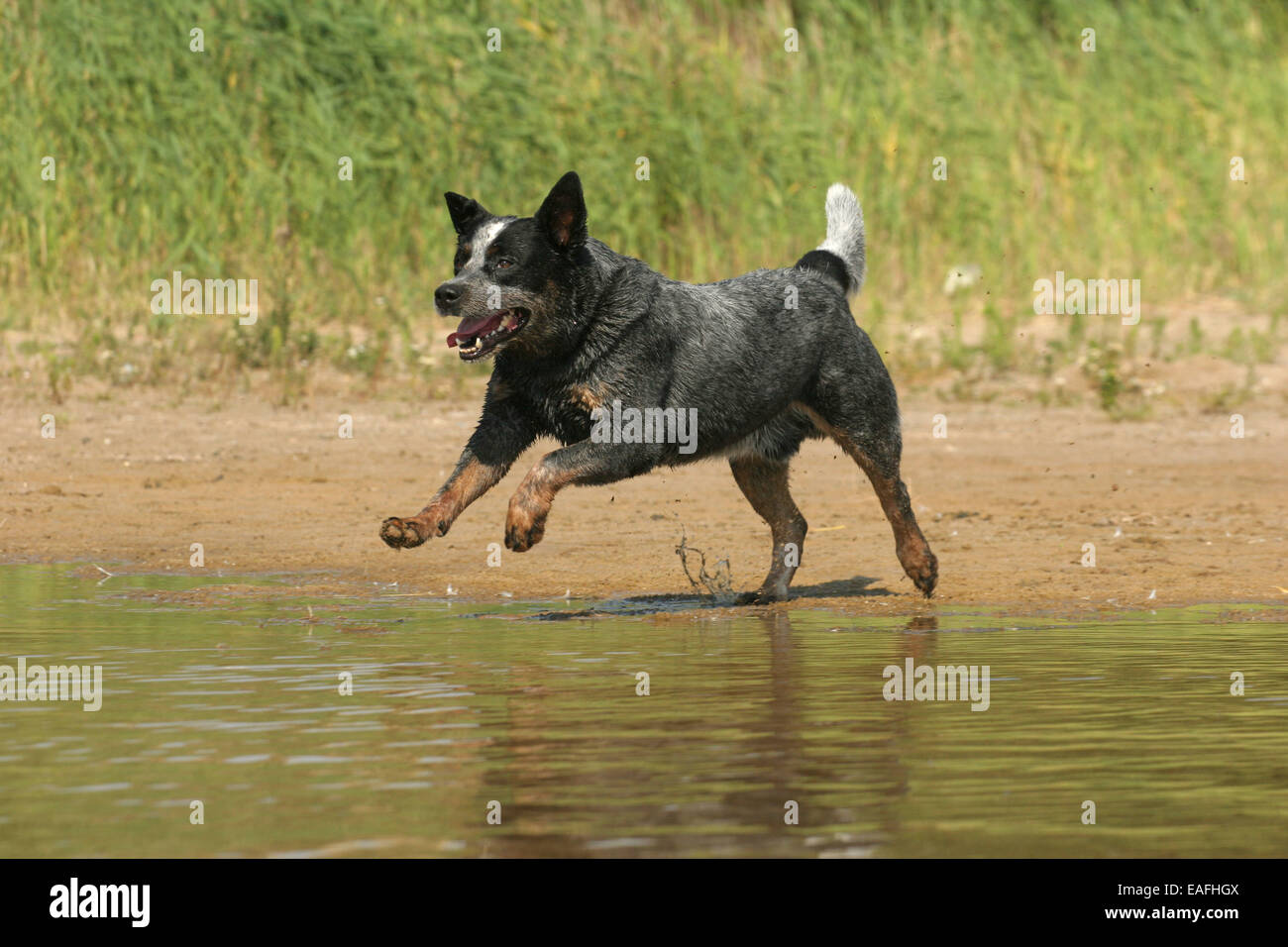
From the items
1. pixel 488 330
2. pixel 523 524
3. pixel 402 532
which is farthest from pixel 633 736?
pixel 488 330

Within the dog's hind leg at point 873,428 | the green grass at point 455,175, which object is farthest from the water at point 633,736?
the green grass at point 455,175

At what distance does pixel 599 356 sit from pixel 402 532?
1.08 meters

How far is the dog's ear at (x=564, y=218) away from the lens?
7848mm

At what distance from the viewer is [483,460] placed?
7.96 meters

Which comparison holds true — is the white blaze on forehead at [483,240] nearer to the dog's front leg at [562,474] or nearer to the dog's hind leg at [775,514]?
the dog's front leg at [562,474]

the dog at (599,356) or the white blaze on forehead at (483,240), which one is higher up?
the white blaze on forehead at (483,240)

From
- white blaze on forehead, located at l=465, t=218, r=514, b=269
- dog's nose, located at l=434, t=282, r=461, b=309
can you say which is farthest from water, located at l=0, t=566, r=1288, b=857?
white blaze on forehead, located at l=465, t=218, r=514, b=269

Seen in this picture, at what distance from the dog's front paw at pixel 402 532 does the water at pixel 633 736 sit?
1.28 feet

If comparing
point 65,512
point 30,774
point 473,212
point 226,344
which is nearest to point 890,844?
point 30,774

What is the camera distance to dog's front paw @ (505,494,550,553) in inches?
298

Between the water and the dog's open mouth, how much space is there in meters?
1.12

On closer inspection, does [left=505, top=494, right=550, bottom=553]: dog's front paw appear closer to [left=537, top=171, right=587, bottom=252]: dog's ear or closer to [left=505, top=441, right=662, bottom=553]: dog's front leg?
[left=505, top=441, right=662, bottom=553]: dog's front leg

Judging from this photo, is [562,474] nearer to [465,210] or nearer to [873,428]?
[465,210]
